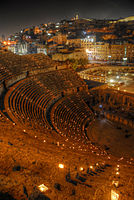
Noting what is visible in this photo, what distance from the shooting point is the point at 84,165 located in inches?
380

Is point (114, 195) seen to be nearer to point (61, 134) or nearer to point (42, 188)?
point (42, 188)

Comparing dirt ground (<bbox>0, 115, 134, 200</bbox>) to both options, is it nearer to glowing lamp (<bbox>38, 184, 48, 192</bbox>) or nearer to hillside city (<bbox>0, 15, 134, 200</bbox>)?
hillside city (<bbox>0, 15, 134, 200</bbox>)

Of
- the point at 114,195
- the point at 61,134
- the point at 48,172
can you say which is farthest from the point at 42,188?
the point at 61,134

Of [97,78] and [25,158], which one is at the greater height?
[97,78]

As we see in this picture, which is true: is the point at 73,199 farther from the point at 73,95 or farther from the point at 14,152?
the point at 73,95

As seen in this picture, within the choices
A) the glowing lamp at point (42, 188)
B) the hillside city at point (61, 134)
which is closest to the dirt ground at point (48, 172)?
the hillside city at point (61, 134)

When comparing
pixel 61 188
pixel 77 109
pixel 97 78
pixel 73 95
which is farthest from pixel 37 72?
pixel 61 188

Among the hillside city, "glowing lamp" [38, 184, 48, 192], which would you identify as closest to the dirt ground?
the hillside city

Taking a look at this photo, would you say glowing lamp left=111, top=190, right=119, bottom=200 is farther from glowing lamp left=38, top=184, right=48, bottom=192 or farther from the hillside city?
glowing lamp left=38, top=184, right=48, bottom=192

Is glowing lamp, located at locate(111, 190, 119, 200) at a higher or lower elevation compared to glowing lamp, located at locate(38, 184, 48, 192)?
lower

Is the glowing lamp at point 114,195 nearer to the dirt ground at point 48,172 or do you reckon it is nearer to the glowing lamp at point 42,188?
the dirt ground at point 48,172

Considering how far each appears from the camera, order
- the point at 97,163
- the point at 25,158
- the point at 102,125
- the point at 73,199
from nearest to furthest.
→ the point at 73,199
the point at 25,158
the point at 97,163
the point at 102,125

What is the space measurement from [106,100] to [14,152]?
2157cm

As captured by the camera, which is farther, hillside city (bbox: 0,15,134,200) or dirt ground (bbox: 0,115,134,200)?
hillside city (bbox: 0,15,134,200)
